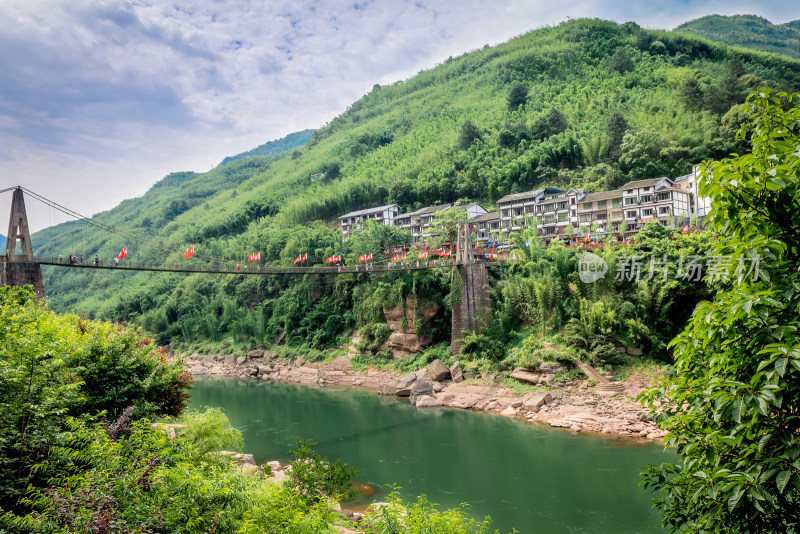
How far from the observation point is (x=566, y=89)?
33469 millimetres

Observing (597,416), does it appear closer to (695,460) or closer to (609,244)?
(609,244)

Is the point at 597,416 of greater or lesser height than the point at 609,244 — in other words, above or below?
below

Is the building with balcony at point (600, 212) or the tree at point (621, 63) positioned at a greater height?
the tree at point (621, 63)

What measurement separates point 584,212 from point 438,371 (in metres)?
10.1

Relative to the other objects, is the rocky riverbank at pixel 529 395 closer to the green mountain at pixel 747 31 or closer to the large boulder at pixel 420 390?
the large boulder at pixel 420 390

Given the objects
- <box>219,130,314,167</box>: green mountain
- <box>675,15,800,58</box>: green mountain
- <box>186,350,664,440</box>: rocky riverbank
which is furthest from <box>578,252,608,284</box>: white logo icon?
<box>219,130,314,167</box>: green mountain

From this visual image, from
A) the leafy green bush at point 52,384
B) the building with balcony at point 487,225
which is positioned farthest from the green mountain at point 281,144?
the leafy green bush at point 52,384

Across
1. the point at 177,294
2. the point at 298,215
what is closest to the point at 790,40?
the point at 298,215

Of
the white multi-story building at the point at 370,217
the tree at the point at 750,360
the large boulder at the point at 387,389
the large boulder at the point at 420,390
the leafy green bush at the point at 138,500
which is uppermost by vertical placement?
the white multi-story building at the point at 370,217

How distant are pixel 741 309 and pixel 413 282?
53.4 feet

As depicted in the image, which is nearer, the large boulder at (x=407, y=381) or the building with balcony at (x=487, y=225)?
the large boulder at (x=407, y=381)

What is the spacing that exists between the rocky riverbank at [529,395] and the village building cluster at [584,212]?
21.7ft

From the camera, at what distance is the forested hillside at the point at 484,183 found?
15492 millimetres

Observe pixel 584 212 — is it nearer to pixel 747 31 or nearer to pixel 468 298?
pixel 468 298
